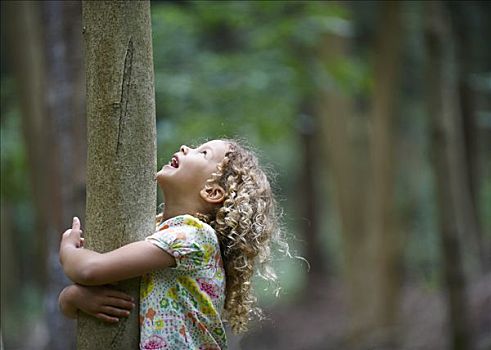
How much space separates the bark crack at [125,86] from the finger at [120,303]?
0.44m

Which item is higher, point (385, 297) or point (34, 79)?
point (34, 79)

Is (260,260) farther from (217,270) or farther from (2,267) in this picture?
(2,267)

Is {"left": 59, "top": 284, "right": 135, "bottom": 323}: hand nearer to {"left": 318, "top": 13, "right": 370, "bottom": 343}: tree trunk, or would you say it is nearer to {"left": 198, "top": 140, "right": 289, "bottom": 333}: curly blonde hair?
{"left": 198, "top": 140, "right": 289, "bottom": 333}: curly blonde hair

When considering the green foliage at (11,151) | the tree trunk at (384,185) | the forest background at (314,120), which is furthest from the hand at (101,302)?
the green foliage at (11,151)

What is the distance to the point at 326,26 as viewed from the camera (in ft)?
29.8

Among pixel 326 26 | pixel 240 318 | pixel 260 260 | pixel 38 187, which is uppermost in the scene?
pixel 326 26

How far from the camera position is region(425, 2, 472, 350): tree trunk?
9.24 m

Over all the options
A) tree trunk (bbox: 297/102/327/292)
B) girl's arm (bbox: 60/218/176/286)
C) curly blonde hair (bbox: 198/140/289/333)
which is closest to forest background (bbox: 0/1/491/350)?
tree trunk (bbox: 297/102/327/292)

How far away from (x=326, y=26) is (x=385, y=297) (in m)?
5.21

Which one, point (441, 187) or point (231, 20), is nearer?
point (231, 20)

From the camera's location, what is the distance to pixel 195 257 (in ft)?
8.64

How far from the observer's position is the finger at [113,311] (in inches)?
97.9

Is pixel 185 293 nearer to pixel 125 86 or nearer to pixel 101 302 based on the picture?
pixel 101 302

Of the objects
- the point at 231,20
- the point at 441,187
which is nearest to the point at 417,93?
the point at 441,187
